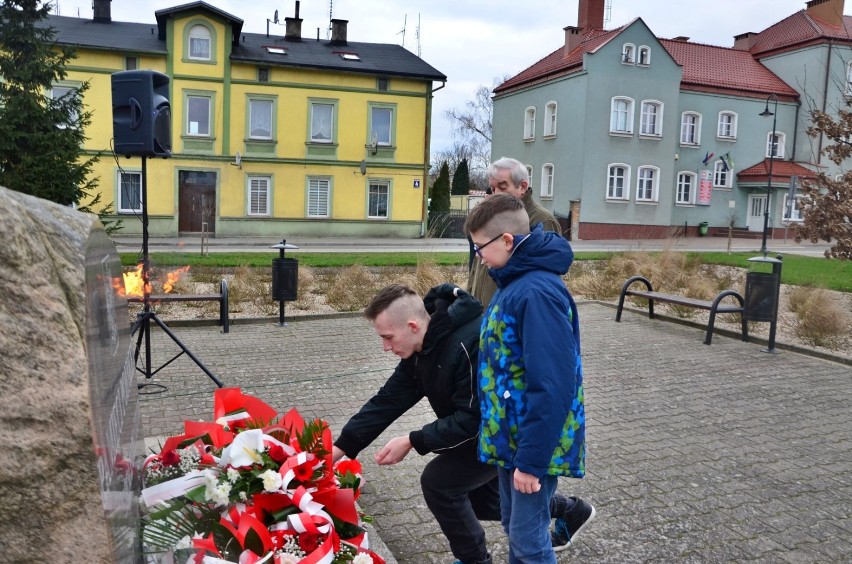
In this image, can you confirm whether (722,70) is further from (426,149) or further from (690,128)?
(426,149)

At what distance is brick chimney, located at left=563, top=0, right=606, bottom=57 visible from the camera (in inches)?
1542

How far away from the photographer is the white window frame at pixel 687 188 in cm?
3934

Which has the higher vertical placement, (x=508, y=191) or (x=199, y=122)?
(x=199, y=122)

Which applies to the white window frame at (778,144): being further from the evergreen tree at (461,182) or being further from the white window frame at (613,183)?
the evergreen tree at (461,182)

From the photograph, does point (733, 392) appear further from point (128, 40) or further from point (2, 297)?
point (128, 40)

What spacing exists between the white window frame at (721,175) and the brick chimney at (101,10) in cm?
3054

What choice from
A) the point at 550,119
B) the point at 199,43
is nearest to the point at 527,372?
the point at 199,43

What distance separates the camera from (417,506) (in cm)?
445

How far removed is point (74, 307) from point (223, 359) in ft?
21.7

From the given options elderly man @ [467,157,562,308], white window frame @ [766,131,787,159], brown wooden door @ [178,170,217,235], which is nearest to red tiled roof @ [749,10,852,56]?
white window frame @ [766,131,787,159]

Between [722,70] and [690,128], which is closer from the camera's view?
[690,128]

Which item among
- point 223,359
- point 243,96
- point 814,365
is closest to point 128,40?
point 243,96

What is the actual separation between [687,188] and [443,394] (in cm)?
3937

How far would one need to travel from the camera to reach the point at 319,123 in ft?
108
